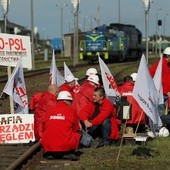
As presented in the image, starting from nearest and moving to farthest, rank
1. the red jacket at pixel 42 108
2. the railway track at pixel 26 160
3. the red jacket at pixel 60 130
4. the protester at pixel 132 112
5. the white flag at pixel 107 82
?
1. the railway track at pixel 26 160
2. the red jacket at pixel 60 130
3. the red jacket at pixel 42 108
4. the protester at pixel 132 112
5. the white flag at pixel 107 82

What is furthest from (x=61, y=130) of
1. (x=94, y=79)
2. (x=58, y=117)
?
(x=94, y=79)

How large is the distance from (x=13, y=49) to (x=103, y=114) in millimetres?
3420

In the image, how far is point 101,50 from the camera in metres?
56.8

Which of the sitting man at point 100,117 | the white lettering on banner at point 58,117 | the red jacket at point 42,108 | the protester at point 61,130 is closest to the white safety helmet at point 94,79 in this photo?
the sitting man at point 100,117

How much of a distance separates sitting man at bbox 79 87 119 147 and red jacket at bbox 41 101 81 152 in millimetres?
1517

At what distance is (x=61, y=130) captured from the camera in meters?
10.2

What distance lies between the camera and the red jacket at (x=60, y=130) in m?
10.2

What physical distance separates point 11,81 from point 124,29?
1958 inches

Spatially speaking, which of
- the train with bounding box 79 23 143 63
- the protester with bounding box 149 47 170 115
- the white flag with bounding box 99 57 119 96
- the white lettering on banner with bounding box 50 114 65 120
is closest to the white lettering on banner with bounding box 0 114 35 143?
the white flag with bounding box 99 57 119 96

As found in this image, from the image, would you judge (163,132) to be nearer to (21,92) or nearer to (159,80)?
(159,80)

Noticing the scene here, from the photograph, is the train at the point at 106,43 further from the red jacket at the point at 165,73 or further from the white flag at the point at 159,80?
the white flag at the point at 159,80

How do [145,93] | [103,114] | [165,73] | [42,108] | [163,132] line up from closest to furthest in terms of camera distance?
1. [145,93]
2. [103,114]
3. [42,108]
4. [163,132]
5. [165,73]

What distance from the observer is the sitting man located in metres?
11.9

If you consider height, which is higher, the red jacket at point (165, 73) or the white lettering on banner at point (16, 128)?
the red jacket at point (165, 73)
